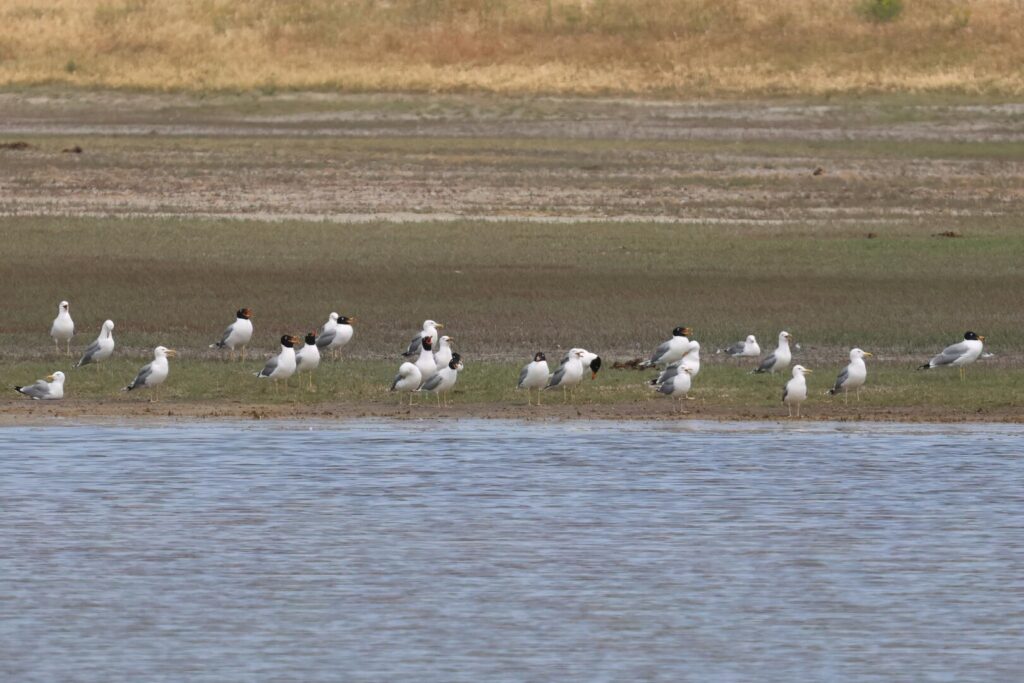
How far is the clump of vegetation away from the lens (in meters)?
70.9

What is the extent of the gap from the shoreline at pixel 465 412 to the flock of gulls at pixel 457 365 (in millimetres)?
156

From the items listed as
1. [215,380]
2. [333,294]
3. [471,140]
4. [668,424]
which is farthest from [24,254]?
[471,140]

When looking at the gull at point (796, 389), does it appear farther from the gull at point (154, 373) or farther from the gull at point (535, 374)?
the gull at point (154, 373)

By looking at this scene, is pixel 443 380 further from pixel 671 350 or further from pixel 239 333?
pixel 239 333

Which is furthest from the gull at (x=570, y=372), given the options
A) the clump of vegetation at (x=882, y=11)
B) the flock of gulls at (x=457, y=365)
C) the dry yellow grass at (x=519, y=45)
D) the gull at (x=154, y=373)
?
the clump of vegetation at (x=882, y=11)

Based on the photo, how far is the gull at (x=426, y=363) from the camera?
19.8m

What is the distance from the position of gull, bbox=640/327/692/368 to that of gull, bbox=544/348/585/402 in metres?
1.27

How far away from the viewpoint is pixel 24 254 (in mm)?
28984

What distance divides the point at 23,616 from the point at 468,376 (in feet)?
28.3

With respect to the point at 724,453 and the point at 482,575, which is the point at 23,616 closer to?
the point at 482,575

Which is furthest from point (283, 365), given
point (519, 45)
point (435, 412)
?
point (519, 45)

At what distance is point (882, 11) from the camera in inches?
2800

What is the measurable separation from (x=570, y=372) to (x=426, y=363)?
130cm

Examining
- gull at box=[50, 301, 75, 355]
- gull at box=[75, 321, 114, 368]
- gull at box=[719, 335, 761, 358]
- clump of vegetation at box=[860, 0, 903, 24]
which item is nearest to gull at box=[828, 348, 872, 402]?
gull at box=[719, 335, 761, 358]
